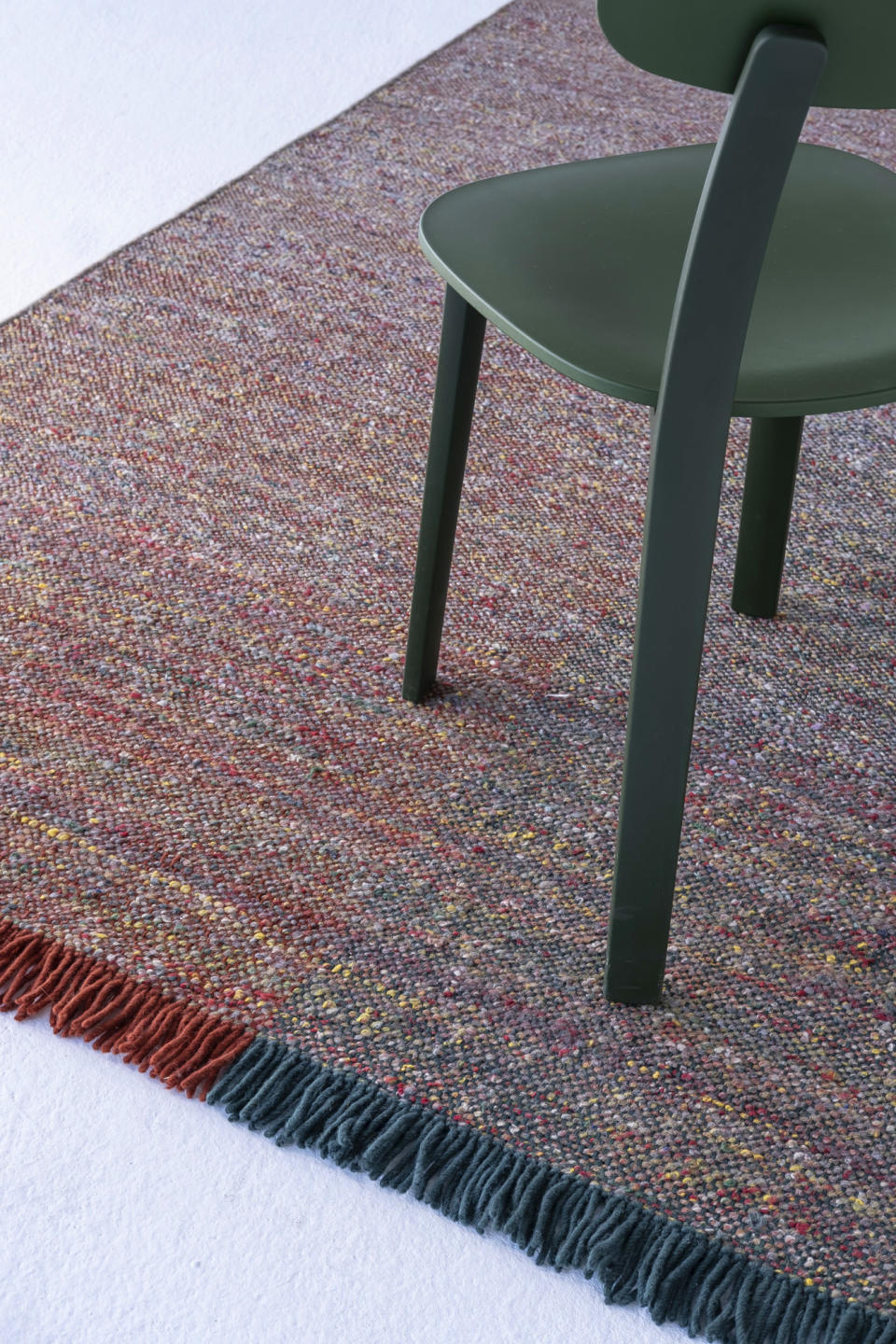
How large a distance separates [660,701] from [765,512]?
0.48 metres

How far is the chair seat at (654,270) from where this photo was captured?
2.77 feet

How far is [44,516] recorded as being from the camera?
1421mm

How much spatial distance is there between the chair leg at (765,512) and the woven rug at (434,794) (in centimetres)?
3

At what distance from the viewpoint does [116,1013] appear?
95cm

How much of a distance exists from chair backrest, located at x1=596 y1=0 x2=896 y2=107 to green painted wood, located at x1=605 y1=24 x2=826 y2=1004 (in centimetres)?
1

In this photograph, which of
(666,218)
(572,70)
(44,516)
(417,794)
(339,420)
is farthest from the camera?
(572,70)

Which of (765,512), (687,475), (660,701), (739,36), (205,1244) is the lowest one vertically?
(205,1244)

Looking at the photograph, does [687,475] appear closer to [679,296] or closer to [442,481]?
[679,296]

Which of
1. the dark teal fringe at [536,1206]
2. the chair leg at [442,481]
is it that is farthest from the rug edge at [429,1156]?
the chair leg at [442,481]

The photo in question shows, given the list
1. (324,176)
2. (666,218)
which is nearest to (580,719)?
(666,218)

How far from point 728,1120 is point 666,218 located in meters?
0.63

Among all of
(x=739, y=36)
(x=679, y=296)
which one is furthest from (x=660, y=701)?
(x=739, y=36)

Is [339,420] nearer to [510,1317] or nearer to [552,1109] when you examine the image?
[552,1109]

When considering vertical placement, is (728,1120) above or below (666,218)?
below
